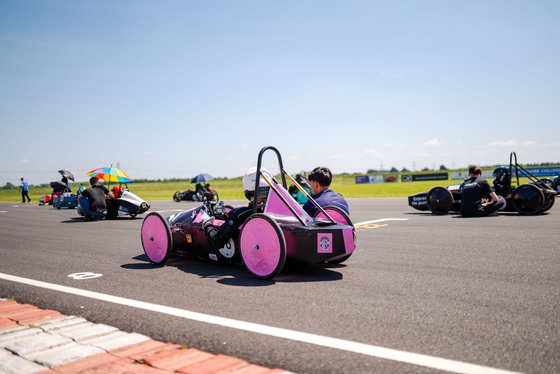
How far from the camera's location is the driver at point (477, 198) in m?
11.9

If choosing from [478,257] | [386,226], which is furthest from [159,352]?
[386,226]

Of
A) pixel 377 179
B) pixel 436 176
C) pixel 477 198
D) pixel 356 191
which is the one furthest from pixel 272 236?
pixel 377 179

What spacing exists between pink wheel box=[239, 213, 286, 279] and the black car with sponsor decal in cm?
954

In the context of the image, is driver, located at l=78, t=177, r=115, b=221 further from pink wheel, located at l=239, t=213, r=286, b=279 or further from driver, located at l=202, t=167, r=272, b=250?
pink wheel, located at l=239, t=213, r=286, b=279

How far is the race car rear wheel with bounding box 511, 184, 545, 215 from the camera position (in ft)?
38.5

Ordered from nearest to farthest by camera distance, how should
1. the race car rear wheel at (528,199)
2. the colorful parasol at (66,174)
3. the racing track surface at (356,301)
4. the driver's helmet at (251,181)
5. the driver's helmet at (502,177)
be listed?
the racing track surface at (356,301)
the driver's helmet at (251,181)
the race car rear wheel at (528,199)
the driver's helmet at (502,177)
the colorful parasol at (66,174)

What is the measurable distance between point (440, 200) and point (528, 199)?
7.58 feet

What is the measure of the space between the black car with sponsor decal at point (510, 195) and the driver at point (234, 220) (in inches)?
353

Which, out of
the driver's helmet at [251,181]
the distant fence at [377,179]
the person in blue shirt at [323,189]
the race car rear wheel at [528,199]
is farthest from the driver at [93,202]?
the distant fence at [377,179]

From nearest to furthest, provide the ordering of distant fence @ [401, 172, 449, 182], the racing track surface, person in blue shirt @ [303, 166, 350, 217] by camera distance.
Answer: the racing track surface → person in blue shirt @ [303, 166, 350, 217] → distant fence @ [401, 172, 449, 182]

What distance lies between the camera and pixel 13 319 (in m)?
3.66

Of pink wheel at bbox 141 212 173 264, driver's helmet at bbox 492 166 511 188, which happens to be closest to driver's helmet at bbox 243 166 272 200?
pink wheel at bbox 141 212 173 264

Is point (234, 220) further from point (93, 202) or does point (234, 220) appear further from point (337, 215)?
point (93, 202)

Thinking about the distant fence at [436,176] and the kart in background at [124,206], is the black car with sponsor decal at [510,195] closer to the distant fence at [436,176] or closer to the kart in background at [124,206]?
the kart in background at [124,206]
